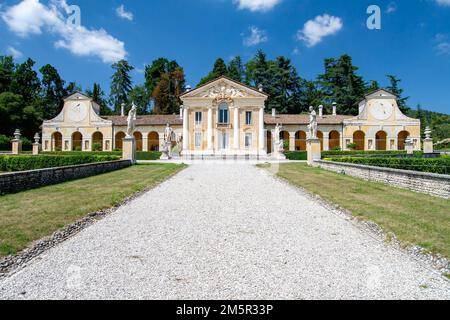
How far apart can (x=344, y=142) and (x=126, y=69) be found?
46919 millimetres

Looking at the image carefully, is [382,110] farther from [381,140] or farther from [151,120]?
[151,120]

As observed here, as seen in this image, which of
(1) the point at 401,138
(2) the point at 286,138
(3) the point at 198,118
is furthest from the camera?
(2) the point at 286,138

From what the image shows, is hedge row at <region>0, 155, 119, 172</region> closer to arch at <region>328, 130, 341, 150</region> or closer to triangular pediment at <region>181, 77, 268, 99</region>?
triangular pediment at <region>181, 77, 268, 99</region>

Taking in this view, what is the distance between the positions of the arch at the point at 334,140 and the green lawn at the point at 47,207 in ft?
121

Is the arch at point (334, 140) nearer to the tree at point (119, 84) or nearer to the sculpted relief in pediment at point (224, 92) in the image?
the sculpted relief in pediment at point (224, 92)

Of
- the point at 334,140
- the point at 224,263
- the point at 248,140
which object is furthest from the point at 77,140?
the point at 224,263

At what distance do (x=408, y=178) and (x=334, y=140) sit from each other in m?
35.2

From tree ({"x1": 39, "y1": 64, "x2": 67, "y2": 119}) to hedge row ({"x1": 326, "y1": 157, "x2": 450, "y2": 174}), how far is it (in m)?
58.7

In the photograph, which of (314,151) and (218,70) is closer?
(314,151)

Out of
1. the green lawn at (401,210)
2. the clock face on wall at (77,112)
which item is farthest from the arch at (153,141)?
the green lawn at (401,210)

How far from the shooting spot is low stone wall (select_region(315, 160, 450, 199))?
746cm

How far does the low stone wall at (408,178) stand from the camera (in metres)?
7.46

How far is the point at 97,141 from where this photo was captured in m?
43.6
